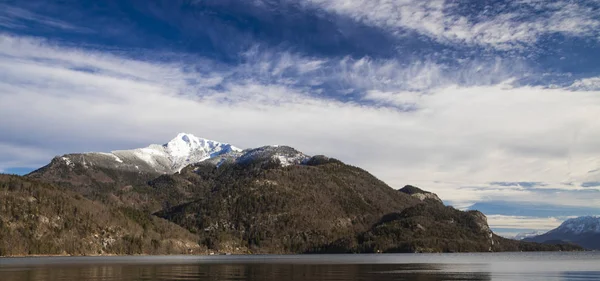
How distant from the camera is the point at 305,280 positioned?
374 ft

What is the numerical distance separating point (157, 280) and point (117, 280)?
28.1 feet

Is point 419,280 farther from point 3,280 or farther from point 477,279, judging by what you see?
point 3,280

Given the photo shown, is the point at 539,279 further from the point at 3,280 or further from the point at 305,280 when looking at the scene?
the point at 3,280

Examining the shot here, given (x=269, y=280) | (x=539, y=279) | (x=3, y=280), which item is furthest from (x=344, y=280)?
(x=3, y=280)

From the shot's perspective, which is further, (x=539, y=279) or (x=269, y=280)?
(x=539, y=279)

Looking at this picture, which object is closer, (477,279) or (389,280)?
(389,280)

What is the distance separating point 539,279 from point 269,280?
6037cm

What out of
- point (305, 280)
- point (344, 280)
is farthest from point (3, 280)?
point (344, 280)

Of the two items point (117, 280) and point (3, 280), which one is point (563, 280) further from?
point (3, 280)

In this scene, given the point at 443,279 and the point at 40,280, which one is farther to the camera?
the point at 443,279

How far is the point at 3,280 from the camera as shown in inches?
4523

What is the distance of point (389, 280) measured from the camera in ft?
380

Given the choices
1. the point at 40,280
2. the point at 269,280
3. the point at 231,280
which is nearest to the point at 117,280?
the point at 40,280

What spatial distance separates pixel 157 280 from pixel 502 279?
251ft
